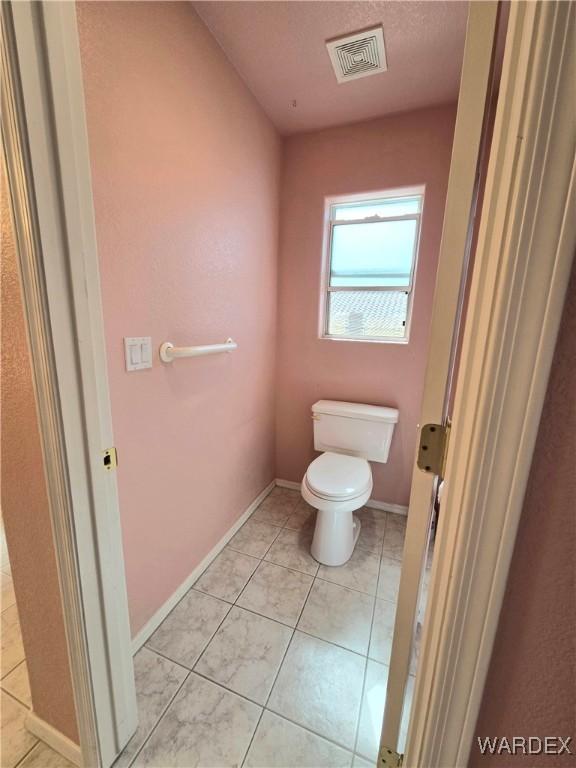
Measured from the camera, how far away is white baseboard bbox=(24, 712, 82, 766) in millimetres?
891

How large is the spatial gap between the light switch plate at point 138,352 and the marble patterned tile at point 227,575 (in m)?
1.12

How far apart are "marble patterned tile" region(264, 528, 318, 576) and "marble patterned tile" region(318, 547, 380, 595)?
2.9 inches

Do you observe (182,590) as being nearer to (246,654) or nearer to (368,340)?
(246,654)

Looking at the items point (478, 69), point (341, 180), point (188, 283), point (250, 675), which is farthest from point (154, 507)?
point (341, 180)

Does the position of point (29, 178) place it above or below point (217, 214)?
below

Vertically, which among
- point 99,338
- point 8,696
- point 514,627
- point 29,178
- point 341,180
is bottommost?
point 8,696

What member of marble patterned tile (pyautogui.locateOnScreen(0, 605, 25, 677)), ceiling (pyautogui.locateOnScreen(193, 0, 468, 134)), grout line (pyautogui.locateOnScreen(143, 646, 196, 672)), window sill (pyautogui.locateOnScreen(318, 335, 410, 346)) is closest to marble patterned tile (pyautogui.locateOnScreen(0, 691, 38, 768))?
marble patterned tile (pyautogui.locateOnScreen(0, 605, 25, 677))

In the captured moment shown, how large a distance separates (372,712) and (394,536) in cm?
95

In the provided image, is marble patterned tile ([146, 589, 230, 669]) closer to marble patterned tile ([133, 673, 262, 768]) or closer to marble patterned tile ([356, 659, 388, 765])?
marble patterned tile ([133, 673, 262, 768])

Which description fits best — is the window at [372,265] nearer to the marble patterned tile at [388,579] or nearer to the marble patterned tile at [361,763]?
the marble patterned tile at [388,579]

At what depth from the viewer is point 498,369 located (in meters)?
0.36

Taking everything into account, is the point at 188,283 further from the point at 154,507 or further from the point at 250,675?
the point at 250,675

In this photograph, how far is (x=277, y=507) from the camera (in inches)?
83.7

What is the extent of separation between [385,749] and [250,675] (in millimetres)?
653
